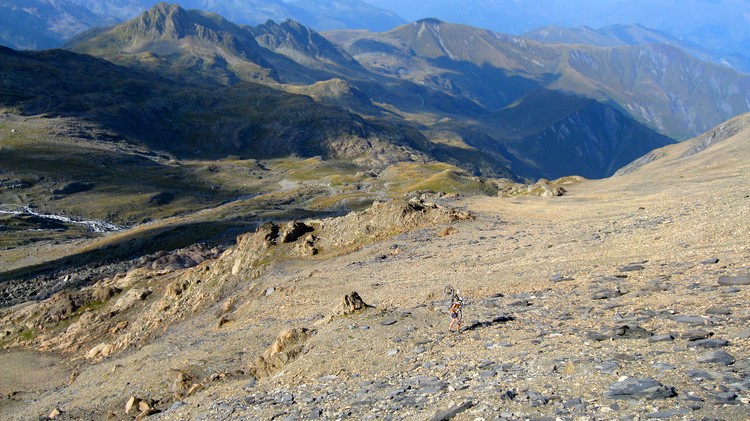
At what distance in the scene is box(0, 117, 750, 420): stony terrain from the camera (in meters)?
16.4

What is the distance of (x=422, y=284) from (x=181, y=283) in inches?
897

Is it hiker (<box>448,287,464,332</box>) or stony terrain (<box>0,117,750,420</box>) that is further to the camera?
hiker (<box>448,287,464,332</box>)

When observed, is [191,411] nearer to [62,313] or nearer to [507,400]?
[507,400]

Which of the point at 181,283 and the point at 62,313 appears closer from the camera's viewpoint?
the point at 181,283

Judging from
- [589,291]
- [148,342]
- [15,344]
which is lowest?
[15,344]

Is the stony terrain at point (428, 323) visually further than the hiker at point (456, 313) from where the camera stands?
No

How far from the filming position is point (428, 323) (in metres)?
25.4

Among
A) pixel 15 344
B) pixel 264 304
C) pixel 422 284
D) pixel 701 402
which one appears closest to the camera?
pixel 701 402

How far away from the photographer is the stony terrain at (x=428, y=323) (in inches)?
647

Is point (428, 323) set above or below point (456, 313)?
below

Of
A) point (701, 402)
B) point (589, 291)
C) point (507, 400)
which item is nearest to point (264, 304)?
point (589, 291)

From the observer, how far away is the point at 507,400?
51.1ft

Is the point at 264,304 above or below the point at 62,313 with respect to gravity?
above

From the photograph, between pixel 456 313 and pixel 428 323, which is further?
pixel 428 323
